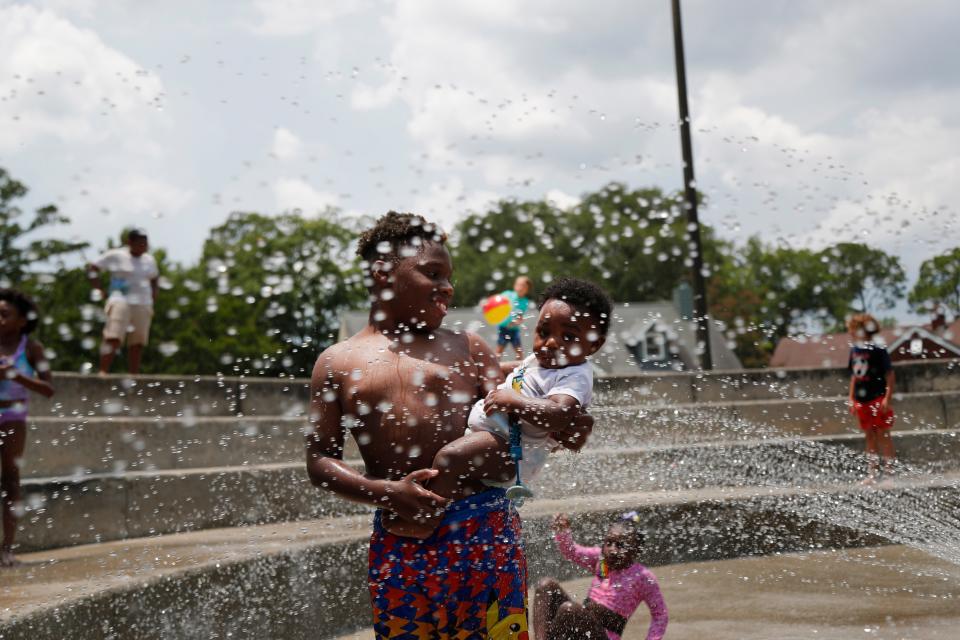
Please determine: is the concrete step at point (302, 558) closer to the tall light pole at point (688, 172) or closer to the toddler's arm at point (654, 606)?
the toddler's arm at point (654, 606)

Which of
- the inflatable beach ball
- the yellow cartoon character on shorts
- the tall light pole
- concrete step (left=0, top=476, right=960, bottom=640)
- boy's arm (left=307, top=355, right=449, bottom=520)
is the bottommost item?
concrete step (left=0, top=476, right=960, bottom=640)

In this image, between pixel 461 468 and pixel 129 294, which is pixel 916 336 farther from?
pixel 461 468

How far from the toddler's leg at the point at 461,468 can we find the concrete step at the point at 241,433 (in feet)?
15.7

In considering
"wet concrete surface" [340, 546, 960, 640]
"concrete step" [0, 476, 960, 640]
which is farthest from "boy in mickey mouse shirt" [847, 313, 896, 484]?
"wet concrete surface" [340, 546, 960, 640]

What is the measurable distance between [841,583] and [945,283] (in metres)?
1.85

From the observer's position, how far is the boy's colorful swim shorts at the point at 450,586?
8.44 ft

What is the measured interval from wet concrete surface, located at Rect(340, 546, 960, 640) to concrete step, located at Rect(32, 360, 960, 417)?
11.8 feet

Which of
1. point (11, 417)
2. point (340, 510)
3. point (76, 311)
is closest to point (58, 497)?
point (11, 417)

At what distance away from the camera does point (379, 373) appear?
2.65m

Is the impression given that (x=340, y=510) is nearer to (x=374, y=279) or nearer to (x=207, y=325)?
(x=374, y=279)

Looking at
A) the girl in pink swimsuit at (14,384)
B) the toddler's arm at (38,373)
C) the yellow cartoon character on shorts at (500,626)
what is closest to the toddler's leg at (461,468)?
the yellow cartoon character on shorts at (500,626)

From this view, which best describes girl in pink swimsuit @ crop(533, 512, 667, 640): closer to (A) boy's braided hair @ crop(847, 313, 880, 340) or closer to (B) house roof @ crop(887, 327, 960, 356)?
(A) boy's braided hair @ crop(847, 313, 880, 340)

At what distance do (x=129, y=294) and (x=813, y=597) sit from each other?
6220 mm

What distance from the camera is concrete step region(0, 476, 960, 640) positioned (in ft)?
13.5
